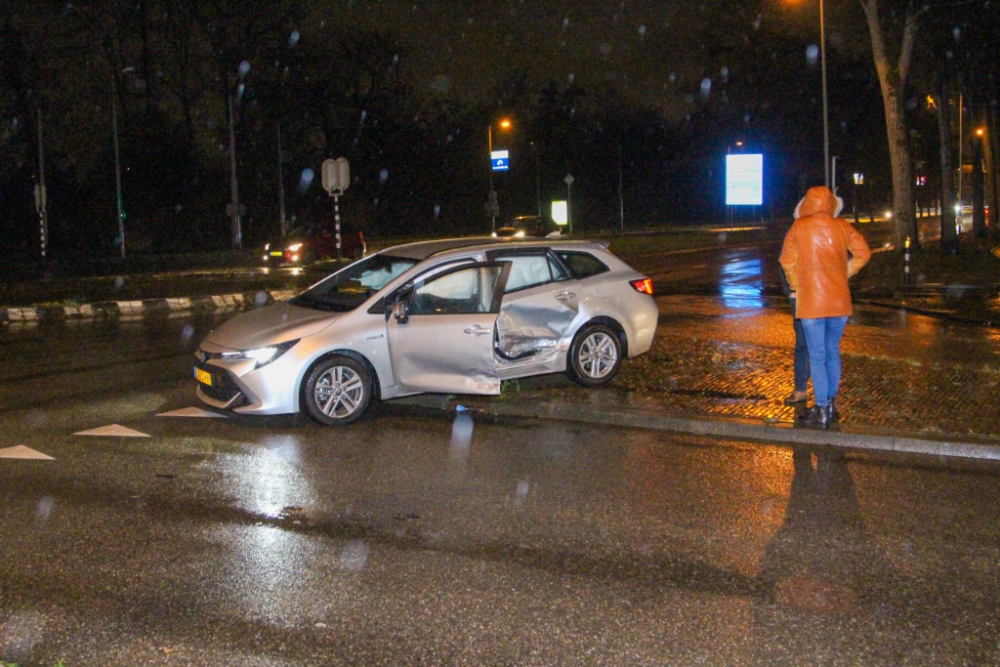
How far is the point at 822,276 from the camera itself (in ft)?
27.0

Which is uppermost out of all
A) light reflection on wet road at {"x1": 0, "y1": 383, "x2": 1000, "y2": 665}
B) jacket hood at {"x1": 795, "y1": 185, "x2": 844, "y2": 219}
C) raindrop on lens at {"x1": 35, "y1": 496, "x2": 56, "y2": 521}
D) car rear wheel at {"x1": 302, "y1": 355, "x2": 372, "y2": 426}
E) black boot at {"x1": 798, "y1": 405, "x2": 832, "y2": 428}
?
jacket hood at {"x1": 795, "y1": 185, "x2": 844, "y2": 219}

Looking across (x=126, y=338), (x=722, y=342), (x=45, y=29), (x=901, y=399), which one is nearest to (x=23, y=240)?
(x=45, y=29)

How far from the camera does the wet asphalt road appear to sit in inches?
179

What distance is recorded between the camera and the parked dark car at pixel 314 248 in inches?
1462

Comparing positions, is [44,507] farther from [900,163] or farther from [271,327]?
[900,163]

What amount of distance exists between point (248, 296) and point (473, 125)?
58788 millimetres

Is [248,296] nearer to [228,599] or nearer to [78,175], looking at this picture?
[228,599]

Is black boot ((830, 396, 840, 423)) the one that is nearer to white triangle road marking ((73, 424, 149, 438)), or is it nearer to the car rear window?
the car rear window

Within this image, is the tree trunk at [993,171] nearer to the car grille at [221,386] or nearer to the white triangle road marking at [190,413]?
the white triangle road marking at [190,413]

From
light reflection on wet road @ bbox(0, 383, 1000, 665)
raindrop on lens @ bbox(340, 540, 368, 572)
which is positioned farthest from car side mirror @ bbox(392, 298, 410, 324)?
raindrop on lens @ bbox(340, 540, 368, 572)

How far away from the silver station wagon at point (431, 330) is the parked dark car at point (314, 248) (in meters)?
27.0

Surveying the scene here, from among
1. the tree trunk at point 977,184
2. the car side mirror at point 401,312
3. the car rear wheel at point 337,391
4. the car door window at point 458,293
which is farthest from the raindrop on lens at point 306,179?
the car rear wheel at point 337,391

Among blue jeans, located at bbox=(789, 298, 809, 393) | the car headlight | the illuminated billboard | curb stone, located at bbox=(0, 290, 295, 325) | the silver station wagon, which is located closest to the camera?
the car headlight

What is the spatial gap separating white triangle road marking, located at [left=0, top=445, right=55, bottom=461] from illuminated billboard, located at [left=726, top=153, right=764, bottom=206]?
153 ft
